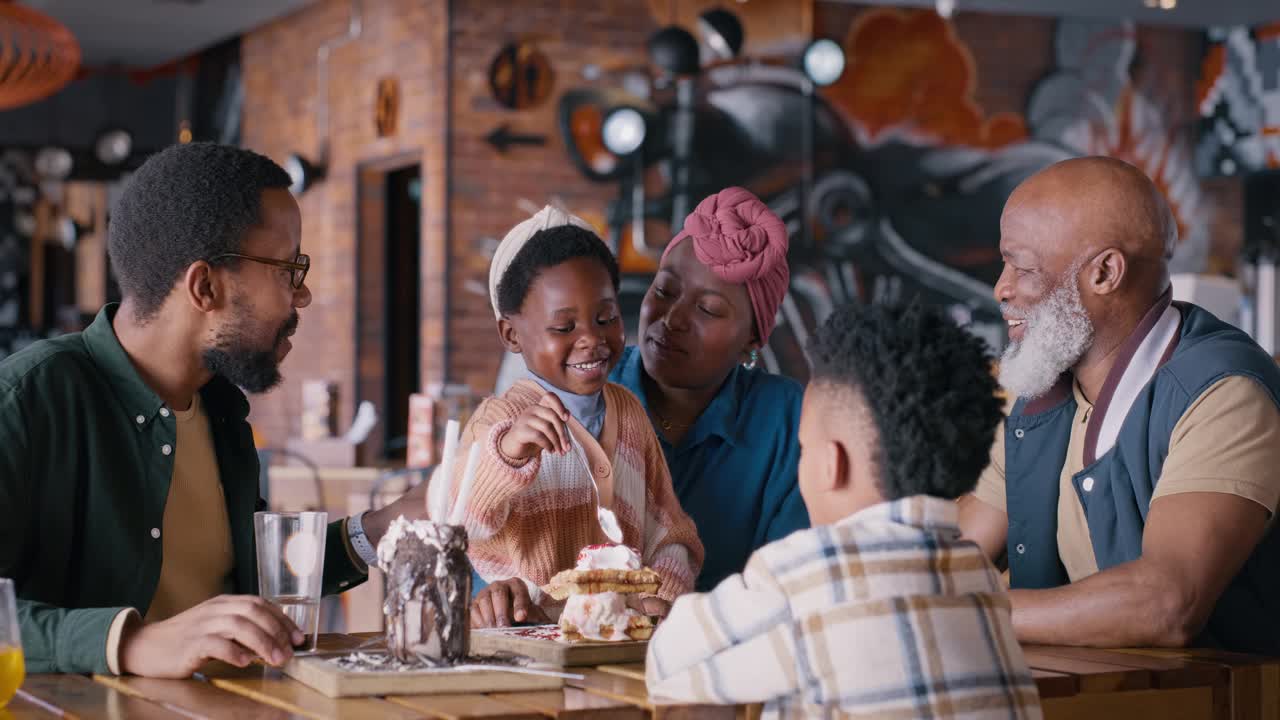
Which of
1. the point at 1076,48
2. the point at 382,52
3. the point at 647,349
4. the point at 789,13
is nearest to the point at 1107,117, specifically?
the point at 1076,48

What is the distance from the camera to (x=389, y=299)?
8.76 metres

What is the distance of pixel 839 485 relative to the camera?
165 cm

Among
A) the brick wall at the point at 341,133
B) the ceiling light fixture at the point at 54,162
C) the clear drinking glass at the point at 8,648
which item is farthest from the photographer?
the ceiling light fixture at the point at 54,162

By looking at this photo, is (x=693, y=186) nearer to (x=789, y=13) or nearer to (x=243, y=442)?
(x=789, y=13)

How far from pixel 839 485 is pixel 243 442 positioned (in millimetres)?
1084

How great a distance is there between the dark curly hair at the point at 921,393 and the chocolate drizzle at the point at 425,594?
487 millimetres

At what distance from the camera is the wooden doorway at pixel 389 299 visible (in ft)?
28.3

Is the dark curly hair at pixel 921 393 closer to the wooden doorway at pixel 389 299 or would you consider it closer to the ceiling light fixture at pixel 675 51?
the ceiling light fixture at pixel 675 51

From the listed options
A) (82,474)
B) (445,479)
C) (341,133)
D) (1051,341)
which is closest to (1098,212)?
(1051,341)

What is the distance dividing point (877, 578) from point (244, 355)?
40.0 inches

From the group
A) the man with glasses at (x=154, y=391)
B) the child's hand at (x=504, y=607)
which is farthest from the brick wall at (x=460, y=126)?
the child's hand at (x=504, y=607)

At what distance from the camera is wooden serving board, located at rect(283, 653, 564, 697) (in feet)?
5.35

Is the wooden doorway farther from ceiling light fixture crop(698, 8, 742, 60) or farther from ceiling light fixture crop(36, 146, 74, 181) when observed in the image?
ceiling light fixture crop(36, 146, 74, 181)

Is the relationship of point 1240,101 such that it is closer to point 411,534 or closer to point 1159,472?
point 1159,472
